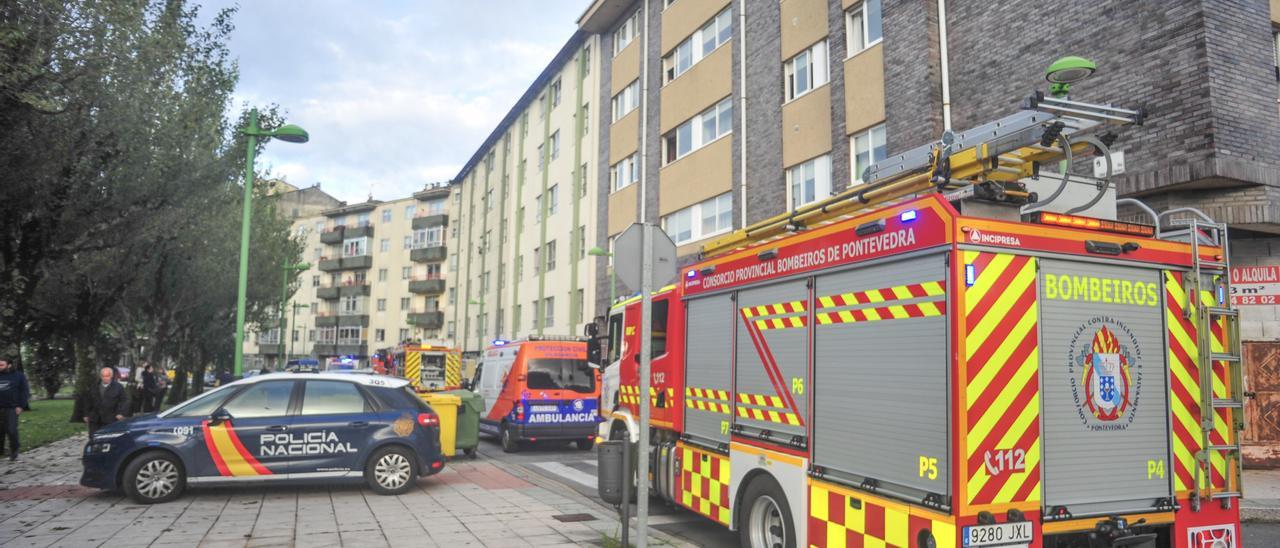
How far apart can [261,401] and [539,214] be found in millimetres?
29012

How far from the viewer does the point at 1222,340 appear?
5.42 m

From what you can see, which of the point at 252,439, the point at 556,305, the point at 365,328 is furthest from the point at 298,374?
the point at 365,328

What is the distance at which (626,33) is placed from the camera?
3016 cm

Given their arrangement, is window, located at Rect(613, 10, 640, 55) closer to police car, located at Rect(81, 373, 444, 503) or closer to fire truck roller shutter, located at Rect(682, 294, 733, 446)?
police car, located at Rect(81, 373, 444, 503)

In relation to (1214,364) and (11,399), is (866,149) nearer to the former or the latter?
(1214,364)

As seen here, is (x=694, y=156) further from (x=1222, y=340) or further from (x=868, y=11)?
(x=1222, y=340)

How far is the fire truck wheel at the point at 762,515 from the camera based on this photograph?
6.32 meters

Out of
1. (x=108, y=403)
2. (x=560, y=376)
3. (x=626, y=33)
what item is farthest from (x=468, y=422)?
(x=626, y=33)

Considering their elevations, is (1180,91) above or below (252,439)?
above

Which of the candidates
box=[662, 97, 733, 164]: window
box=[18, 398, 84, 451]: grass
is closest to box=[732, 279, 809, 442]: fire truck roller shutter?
box=[18, 398, 84, 451]: grass

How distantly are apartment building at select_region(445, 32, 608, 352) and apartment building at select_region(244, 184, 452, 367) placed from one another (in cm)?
1426

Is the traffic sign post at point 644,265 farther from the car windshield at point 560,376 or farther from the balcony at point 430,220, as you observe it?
the balcony at point 430,220

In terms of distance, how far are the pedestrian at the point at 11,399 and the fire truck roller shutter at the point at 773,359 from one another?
1187 cm

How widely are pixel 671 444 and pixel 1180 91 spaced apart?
8947 millimetres
